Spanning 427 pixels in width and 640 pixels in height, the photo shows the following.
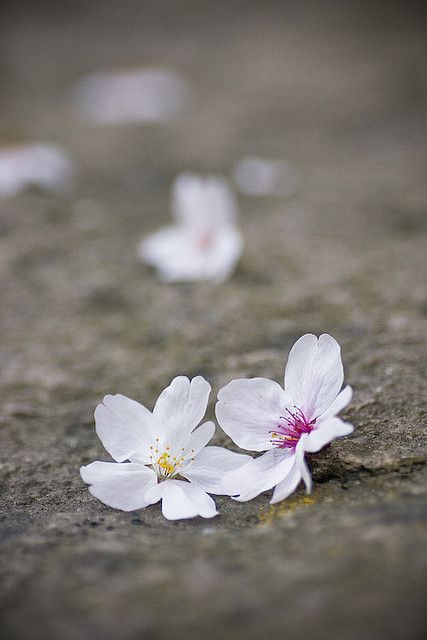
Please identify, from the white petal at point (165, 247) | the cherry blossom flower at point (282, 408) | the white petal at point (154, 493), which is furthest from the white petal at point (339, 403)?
the white petal at point (165, 247)

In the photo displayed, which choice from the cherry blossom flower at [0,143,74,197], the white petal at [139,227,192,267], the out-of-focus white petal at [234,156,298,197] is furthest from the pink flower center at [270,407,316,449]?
the cherry blossom flower at [0,143,74,197]

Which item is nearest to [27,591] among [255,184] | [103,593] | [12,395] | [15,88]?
[103,593]

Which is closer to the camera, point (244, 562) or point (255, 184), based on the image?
point (244, 562)

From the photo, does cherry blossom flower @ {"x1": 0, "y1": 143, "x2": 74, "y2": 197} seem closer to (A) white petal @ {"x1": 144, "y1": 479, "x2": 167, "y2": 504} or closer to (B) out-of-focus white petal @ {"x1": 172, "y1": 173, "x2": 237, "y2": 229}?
(B) out-of-focus white petal @ {"x1": 172, "y1": 173, "x2": 237, "y2": 229}

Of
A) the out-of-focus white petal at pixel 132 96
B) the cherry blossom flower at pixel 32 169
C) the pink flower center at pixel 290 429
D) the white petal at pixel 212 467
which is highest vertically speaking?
the out-of-focus white petal at pixel 132 96

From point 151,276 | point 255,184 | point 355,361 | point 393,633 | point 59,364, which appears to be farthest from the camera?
point 255,184

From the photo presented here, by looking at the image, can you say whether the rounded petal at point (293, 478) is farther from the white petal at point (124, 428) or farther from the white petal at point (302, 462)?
the white petal at point (124, 428)

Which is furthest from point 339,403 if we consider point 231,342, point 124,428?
point 231,342

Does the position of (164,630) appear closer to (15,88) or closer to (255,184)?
(255,184)
